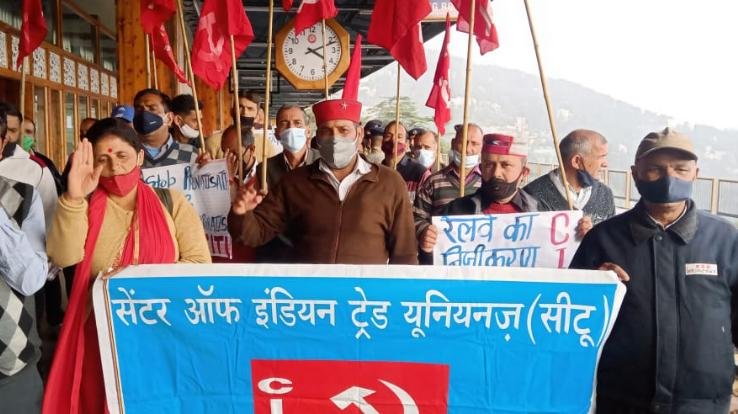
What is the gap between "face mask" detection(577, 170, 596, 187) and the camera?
3654mm

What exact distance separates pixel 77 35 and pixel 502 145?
766 centimetres

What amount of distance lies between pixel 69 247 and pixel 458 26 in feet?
12.0

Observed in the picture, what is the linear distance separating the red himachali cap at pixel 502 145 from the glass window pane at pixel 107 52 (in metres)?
8.50

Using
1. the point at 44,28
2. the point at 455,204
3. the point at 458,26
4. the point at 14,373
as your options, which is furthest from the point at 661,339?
the point at 44,28

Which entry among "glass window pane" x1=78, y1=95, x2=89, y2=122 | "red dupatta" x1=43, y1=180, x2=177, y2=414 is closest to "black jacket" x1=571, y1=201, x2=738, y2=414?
"red dupatta" x1=43, y1=180, x2=177, y2=414

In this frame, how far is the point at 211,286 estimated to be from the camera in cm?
218

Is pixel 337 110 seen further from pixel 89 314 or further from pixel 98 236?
pixel 89 314

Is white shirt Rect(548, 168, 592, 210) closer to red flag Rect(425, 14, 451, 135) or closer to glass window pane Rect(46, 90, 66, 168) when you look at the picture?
red flag Rect(425, 14, 451, 135)

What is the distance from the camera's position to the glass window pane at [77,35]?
329 inches

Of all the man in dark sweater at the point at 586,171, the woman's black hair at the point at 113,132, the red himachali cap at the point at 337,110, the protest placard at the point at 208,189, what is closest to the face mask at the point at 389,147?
the man in dark sweater at the point at 586,171

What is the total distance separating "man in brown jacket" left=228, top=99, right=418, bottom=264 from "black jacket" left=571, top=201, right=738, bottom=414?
0.95 meters

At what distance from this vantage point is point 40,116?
7453 millimetres

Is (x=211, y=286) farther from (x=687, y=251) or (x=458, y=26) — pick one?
(x=458, y=26)

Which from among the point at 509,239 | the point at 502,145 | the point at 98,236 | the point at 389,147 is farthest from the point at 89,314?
the point at 389,147
